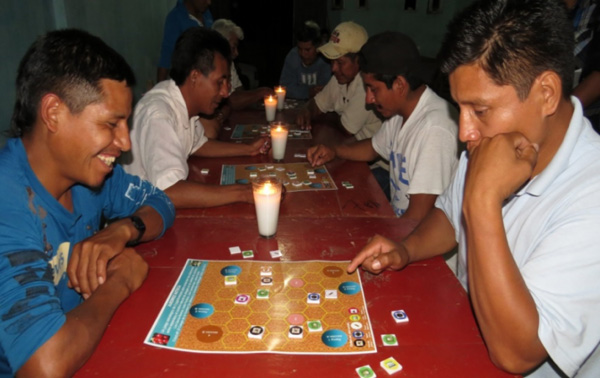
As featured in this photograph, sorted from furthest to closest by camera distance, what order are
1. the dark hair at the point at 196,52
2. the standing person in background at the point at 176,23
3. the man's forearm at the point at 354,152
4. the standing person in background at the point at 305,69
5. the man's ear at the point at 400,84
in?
the standing person in background at the point at 305,69, the standing person in background at the point at 176,23, the man's forearm at the point at 354,152, the dark hair at the point at 196,52, the man's ear at the point at 400,84

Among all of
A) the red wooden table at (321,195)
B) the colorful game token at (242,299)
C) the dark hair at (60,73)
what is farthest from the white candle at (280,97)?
the colorful game token at (242,299)

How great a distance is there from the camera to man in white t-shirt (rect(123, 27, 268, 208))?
1995 millimetres

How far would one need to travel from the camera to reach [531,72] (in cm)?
108

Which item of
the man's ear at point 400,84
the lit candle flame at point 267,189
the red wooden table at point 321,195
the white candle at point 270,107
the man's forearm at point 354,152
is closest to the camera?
the lit candle flame at point 267,189

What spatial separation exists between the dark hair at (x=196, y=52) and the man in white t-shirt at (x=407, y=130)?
2.74ft

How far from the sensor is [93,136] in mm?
1284

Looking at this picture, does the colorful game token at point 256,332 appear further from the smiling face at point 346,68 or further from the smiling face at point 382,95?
the smiling face at point 346,68

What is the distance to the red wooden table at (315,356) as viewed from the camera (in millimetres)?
1012

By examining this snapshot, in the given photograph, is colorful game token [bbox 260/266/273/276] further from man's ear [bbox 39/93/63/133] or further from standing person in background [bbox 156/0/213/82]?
standing person in background [bbox 156/0/213/82]

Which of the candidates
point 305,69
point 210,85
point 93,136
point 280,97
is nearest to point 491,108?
point 93,136

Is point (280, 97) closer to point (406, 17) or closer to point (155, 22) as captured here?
point (155, 22)

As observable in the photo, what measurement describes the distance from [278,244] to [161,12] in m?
5.73

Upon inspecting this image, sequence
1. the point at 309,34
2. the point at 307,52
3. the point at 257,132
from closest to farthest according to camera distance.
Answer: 1. the point at 257,132
2. the point at 309,34
3. the point at 307,52

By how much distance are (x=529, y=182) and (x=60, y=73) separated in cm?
141
